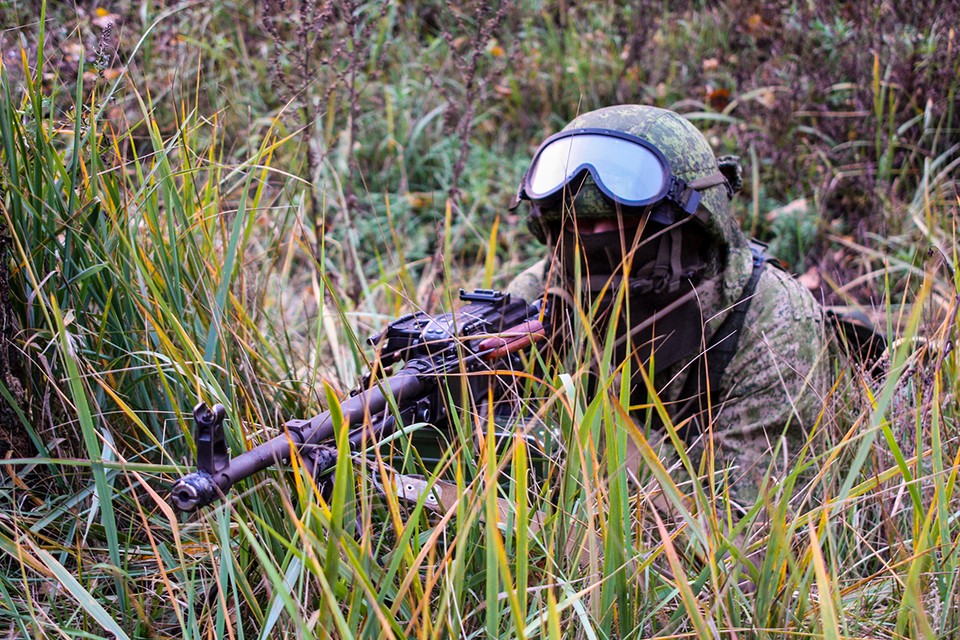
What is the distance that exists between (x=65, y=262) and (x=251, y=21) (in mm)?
4379

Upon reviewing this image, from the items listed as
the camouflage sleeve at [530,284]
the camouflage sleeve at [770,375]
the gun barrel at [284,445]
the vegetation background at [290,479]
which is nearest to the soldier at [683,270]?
the camouflage sleeve at [770,375]

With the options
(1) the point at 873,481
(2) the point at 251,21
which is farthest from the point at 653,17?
(1) the point at 873,481

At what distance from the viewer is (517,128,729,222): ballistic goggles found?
2369 millimetres

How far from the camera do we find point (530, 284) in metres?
2.98

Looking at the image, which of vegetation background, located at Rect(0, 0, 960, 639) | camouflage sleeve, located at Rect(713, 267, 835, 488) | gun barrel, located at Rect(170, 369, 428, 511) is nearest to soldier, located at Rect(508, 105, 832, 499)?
camouflage sleeve, located at Rect(713, 267, 835, 488)

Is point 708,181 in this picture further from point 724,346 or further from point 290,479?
point 290,479

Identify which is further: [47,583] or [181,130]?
[181,130]

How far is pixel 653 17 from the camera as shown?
561 centimetres

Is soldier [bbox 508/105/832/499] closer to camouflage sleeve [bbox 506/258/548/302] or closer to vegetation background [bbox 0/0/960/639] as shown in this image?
vegetation background [bbox 0/0/960/639]

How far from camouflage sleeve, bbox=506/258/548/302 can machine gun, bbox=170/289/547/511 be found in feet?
1.75

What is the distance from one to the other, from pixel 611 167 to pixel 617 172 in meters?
0.02

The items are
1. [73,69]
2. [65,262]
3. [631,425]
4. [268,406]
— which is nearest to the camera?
[631,425]

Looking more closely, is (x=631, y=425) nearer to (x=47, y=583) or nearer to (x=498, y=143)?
(x=47, y=583)

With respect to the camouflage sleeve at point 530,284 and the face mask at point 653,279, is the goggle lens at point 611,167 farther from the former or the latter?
the camouflage sleeve at point 530,284
